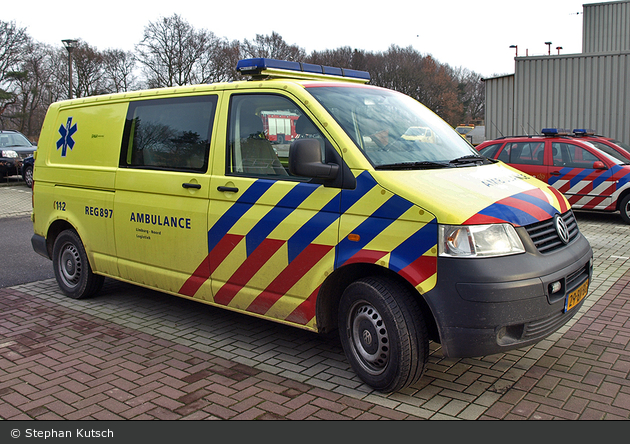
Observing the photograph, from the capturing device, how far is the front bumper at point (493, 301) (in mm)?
3410

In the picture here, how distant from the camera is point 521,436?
3311mm

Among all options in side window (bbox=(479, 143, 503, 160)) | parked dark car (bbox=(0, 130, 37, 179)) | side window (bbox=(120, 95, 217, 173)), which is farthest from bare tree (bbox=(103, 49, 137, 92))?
side window (bbox=(120, 95, 217, 173))

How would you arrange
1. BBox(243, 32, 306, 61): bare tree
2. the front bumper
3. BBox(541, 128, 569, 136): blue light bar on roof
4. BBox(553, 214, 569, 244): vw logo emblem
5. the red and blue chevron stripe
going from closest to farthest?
the front bumper < the red and blue chevron stripe < BBox(553, 214, 569, 244): vw logo emblem < BBox(541, 128, 569, 136): blue light bar on roof < BBox(243, 32, 306, 61): bare tree

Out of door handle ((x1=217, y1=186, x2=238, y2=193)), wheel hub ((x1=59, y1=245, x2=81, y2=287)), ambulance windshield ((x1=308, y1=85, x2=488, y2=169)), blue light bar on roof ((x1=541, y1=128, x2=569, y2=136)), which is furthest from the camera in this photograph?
blue light bar on roof ((x1=541, y1=128, x2=569, y2=136))

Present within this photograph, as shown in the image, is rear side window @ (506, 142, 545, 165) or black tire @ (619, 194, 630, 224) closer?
black tire @ (619, 194, 630, 224)

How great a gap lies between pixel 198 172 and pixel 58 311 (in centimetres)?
237

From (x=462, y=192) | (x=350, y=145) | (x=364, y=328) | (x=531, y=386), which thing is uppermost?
(x=350, y=145)

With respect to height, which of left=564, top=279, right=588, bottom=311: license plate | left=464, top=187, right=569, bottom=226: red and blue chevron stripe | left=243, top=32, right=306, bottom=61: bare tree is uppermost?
left=243, top=32, right=306, bottom=61: bare tree

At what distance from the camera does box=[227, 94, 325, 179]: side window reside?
4.29 metres

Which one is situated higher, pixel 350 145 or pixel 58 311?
pixel 350 145

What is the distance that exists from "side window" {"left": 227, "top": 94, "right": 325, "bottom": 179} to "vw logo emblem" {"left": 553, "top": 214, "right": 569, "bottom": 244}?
70.0 inches

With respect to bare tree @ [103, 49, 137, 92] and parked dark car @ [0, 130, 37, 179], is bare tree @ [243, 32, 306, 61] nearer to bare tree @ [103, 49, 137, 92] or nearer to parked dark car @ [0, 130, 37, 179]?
bare tree @ [103, 49, 137, 92]

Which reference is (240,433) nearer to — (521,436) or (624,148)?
(521,436)

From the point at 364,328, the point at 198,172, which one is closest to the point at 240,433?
the point at 364,328
